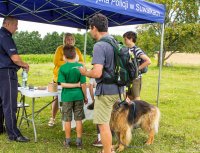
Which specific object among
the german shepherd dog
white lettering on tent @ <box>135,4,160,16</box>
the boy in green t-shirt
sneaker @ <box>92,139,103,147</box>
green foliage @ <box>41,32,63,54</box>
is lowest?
sneaker @ <box>92,139,103,147</box>

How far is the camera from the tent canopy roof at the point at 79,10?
16.8 ft

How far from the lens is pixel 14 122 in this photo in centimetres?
505

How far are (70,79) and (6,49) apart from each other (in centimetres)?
106

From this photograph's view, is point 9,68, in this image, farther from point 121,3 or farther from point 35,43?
point 35,43

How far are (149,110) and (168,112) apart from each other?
10.9 ft

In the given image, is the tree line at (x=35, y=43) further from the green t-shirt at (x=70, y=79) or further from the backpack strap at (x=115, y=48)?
the backpack strap at (x=115, y=48)

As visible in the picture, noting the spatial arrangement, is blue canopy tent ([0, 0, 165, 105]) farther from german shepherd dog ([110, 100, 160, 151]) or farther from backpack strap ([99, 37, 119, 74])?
german shepherd dog ([110, 100, 160, 151])

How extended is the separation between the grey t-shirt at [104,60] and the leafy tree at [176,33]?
92.4 ft

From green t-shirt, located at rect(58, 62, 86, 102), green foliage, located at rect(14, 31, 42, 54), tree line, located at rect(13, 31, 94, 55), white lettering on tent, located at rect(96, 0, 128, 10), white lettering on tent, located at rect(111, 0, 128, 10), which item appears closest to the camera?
green t-shirt, located at rect(58, 62, 86, 102)

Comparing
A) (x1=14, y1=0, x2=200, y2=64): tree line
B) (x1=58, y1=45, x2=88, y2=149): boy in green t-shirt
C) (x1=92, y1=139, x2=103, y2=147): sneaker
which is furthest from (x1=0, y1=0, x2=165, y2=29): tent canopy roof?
(x1=14, y1=0, x2=200, y2=64): tree line

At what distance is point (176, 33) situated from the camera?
3106 centimetres

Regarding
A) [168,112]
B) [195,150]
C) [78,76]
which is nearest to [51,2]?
[78,76]

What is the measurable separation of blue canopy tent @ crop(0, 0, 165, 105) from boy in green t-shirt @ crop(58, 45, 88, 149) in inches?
→ 32.1

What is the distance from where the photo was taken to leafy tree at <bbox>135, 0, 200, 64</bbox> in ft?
104
